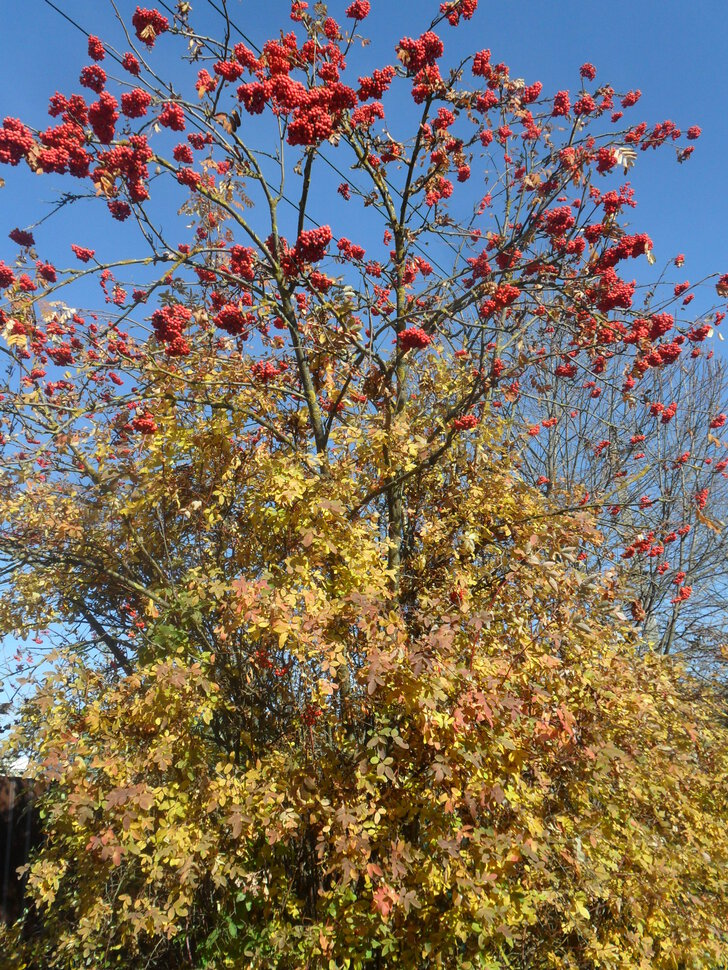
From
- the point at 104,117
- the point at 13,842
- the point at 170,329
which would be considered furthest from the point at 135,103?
the point at 13,842

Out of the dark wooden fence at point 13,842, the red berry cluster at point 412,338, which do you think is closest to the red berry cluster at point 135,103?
the red berry cluster at point 412,338

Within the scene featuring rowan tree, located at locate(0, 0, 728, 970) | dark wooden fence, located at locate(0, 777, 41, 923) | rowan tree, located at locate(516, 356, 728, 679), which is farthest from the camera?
rowan tree, located at locate(516, 356, 728, 679)

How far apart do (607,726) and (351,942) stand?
1.65m

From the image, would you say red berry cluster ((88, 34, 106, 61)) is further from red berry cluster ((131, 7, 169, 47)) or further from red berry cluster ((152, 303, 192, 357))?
red berry cluster ((152, 303, 192, 357))

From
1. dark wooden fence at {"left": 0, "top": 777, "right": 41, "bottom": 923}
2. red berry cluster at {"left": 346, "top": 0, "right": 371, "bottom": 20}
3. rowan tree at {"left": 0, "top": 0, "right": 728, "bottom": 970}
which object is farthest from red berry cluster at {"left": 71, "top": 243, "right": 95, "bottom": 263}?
dark wooden fence at {"left": 0, "top": 777, "right": 41, "bottom": 923}

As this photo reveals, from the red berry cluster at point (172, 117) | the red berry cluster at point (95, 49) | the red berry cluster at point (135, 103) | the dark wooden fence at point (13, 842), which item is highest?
the red berry cluster at point (95, 49)

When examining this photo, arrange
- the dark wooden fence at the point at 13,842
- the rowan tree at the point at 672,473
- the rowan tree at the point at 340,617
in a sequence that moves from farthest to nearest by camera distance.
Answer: the rowan tree at the point at 672,473
the dark wooden fence at the point at 13,842
the rowan tree at the point at 340,617

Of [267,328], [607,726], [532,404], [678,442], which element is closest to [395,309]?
[267,328]

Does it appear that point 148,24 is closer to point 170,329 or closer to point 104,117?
point 104,117

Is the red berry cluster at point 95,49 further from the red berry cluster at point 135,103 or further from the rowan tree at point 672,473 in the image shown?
the rowan tree at point 672,473

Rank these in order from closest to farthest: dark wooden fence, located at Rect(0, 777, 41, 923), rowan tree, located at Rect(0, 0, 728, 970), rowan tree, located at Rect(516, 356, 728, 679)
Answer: rowan tree, located at Rect(0, 0, 728, 970) → dark wooden fence, located at Rect(0, 777, 41, 923) → rowan tree, located at Rect(516, 356, 728, 679)

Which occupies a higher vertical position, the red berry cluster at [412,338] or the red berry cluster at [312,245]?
the red berry cluster at [312,245]

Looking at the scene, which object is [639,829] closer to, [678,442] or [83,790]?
[83,790]

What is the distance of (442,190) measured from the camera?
4477mm
